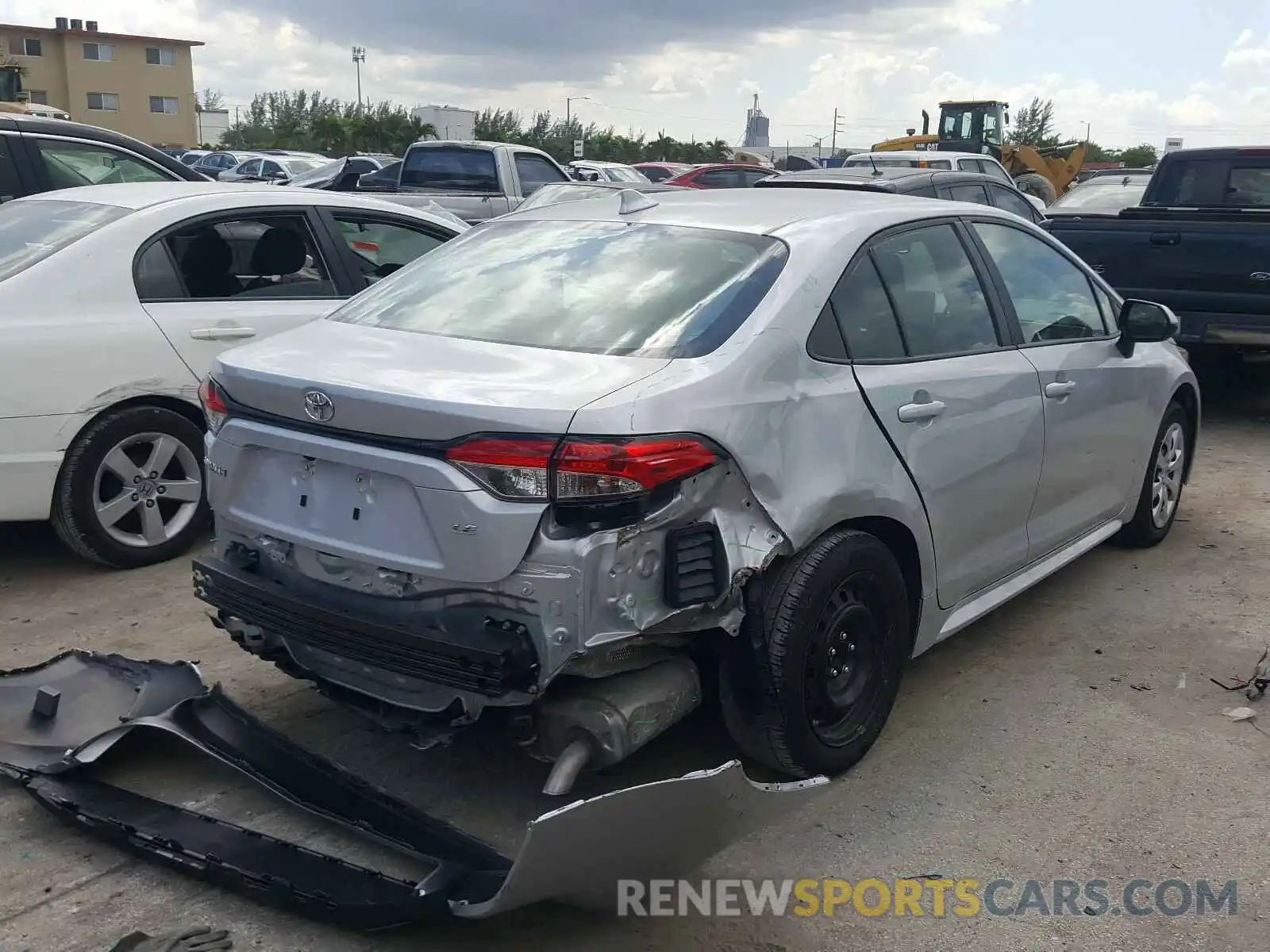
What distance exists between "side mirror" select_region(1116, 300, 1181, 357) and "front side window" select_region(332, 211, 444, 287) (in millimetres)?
3314

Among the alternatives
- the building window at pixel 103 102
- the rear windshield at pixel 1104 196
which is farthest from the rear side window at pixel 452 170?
A: the building window at pixel 103 102

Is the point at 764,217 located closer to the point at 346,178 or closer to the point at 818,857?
the point at 818,857

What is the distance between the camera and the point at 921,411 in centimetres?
372

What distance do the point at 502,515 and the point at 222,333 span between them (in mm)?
3141

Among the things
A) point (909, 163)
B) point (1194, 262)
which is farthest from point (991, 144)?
point (1194, 262)

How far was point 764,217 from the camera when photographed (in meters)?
3.83

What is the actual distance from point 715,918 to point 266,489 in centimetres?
164

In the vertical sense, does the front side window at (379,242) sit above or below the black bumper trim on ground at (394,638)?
above

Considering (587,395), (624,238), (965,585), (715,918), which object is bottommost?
(715,918)

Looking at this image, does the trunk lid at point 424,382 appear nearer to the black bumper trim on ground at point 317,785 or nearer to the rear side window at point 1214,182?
the black bumper trim on ground at point 317,785

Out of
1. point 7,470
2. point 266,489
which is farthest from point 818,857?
point 7,470

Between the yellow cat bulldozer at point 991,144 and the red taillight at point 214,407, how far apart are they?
21.3 m

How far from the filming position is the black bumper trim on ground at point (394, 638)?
282 centimetres

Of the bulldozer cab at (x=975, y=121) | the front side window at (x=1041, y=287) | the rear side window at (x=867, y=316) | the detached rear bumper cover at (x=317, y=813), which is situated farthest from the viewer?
the bulldozer cab at (x=975, y=121)
